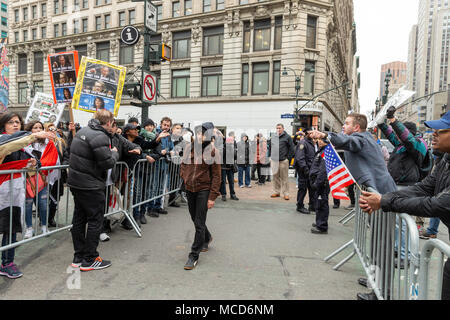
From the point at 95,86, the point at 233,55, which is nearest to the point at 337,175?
the point at 95,86

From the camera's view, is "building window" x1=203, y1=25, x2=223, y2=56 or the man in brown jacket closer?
the man in brown jacket

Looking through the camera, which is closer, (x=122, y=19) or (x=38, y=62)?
(x=122, y=19)

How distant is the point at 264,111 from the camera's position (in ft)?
87.2

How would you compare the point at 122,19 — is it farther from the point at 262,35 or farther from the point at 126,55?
the point at 262,35

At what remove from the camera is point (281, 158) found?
9.39m

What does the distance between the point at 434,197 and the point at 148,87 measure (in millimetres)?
7811

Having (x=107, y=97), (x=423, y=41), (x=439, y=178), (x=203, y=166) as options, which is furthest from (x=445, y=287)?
(x=423, y=41)

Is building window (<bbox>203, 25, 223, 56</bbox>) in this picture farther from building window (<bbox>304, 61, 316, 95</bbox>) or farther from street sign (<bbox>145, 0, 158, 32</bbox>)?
street sign (<bbox>145, 0, 158, 32</bbox>)

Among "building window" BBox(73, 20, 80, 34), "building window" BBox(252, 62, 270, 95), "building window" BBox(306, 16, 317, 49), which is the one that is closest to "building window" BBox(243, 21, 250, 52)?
"building window" BBox(252, 62, 270, 95)

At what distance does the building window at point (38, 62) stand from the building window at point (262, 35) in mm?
27399

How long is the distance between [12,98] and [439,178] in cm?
4803

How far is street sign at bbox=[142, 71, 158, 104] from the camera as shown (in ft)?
28.0

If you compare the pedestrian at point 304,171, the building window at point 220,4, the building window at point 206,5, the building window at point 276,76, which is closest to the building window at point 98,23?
the building window at point 206,5

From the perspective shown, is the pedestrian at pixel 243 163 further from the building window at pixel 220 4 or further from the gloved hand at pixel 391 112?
the building window at pixel 220 4
